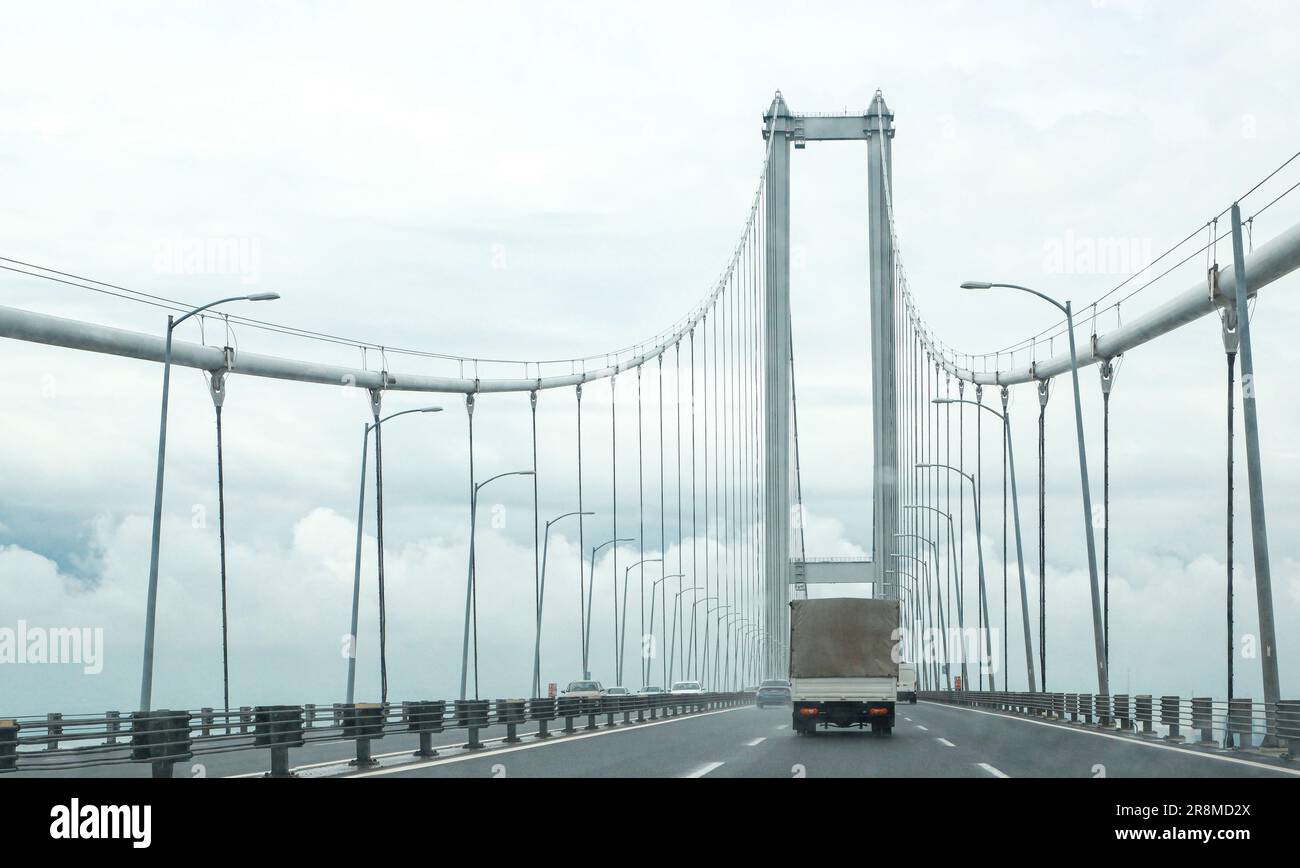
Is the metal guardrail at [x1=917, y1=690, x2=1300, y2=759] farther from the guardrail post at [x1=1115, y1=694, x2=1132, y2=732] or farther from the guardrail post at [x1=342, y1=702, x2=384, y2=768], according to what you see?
the guardrail post at [x1=342, y1=702, x2=384, y2=768]

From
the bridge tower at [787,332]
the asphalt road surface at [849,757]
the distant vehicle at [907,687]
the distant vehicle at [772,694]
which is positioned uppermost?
the bridge tower at [787,332]

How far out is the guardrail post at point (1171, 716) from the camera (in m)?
29.6

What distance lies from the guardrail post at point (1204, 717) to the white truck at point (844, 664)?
19.3 feet

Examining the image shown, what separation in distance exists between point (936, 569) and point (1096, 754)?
58.8m

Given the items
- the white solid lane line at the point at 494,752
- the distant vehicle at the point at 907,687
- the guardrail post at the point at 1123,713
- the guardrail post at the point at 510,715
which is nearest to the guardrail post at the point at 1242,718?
the guardrail post at the point at 1123,713

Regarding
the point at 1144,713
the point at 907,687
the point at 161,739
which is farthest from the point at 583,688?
the point at 161,739

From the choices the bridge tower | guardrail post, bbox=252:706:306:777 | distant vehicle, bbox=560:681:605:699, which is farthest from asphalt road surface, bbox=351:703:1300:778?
the bridge tower

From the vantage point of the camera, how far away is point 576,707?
3409cm
